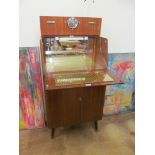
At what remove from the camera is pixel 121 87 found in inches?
119

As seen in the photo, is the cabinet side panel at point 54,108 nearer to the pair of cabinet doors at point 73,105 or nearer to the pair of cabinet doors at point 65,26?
the pair of cabinet doors at point 73,105

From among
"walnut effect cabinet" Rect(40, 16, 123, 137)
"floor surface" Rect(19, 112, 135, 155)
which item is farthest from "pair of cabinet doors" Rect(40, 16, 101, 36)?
"floor surface" Rect(19, 112, 135, 155)

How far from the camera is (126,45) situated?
288 cm

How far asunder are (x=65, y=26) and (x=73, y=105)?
929 mm

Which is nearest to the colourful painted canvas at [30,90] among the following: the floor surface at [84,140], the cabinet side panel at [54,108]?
the floor surface at [84,140]

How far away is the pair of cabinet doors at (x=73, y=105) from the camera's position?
90.7 inches

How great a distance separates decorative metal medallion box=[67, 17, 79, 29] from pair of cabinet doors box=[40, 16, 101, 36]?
2 cm

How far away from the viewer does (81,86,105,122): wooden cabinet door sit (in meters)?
2.40

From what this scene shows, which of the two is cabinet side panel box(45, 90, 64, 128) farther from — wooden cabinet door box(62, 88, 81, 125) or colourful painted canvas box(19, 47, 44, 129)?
colourful painted canvas box(19, 47, 44, 129)

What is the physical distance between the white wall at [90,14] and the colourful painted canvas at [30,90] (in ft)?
0.53
